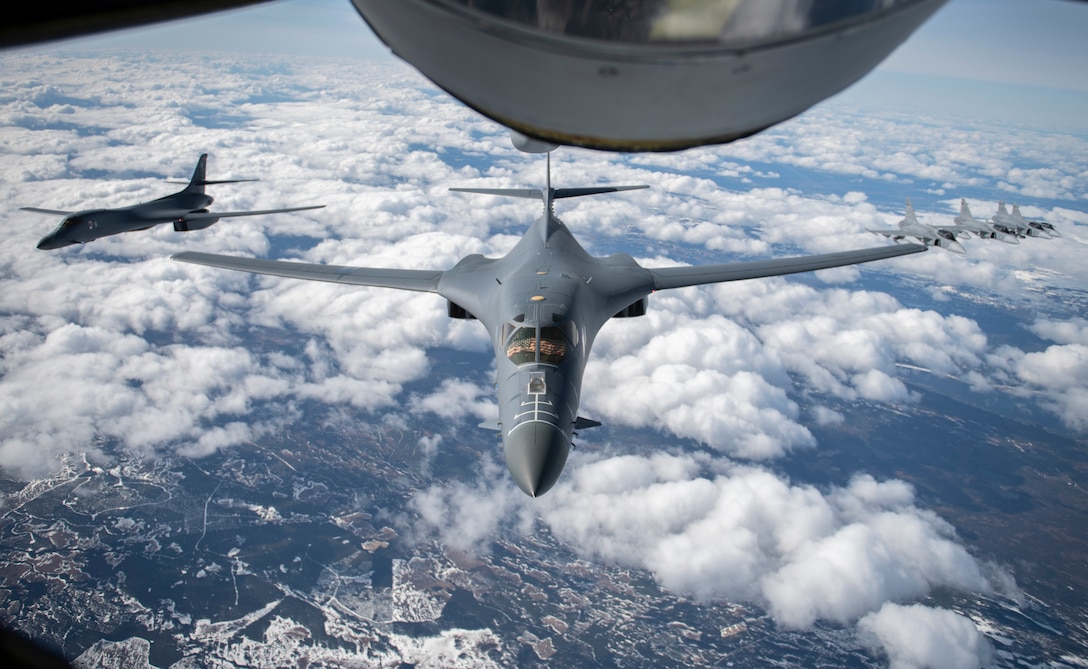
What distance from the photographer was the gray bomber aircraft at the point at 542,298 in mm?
11633

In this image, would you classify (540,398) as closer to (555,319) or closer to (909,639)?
(555,319)

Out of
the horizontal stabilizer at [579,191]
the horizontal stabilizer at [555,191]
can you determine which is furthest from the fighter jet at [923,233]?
the horizontal stabilizer at [555,191]

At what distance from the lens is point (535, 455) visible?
11.2 meters

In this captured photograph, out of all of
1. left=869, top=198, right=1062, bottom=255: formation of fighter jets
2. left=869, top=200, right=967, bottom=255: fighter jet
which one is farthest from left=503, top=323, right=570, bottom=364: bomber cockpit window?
left=869, top=198, right=1062, bottom=255: formation of fighter jets

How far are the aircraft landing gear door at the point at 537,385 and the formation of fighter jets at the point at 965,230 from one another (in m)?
31.5

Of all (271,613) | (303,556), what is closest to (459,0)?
(271,613)

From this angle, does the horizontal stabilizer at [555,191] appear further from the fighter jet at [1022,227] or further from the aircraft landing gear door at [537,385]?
the fighter jet at [1022,227]

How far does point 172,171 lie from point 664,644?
135458mm

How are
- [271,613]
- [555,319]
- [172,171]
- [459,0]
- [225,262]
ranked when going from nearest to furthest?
[459,0] < [555,319] < [225,262] < [271,613] < [172,171]

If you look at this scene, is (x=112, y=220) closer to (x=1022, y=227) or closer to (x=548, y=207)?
(x=548, y=207)

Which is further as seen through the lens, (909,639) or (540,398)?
(909,639)

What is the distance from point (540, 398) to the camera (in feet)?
38.8

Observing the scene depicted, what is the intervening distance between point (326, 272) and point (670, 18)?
16.8m

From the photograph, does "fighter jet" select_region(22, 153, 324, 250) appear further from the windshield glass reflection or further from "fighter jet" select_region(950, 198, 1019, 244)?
"fighter jet" select_region(950, 198, 1019, 244)
